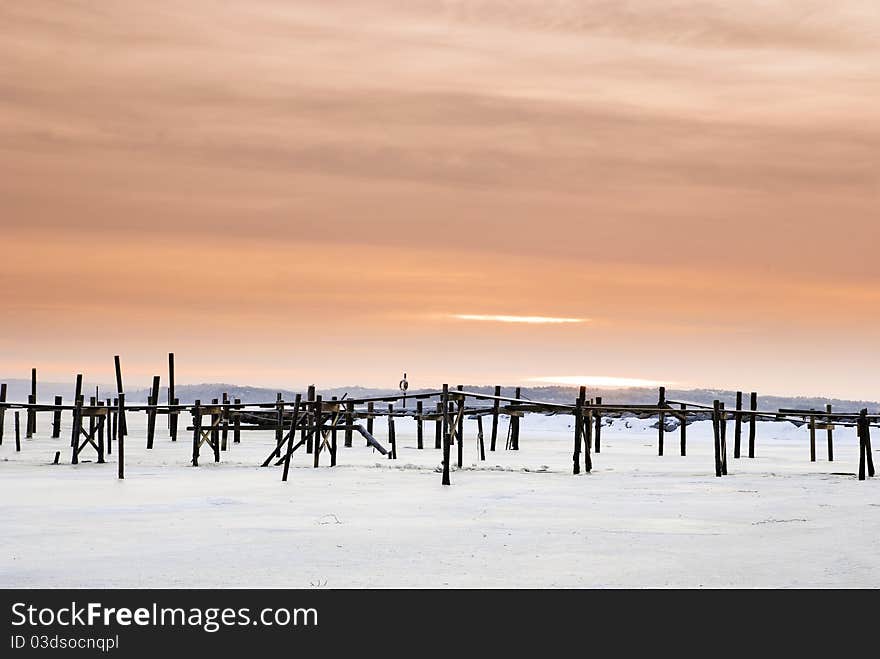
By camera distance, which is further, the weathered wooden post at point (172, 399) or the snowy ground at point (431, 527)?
the weathered wooden post at point (172, 399)

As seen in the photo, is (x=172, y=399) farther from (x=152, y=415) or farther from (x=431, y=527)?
(x=431, y=527)

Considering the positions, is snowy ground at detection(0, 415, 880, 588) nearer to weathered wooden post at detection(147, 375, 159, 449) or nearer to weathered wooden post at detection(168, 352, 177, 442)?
weathered wooden post at detection(147, 375, 159, 449)

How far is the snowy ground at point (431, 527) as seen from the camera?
1377 centimetres

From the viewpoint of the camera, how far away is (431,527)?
59.7 feet

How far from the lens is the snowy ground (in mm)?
13766

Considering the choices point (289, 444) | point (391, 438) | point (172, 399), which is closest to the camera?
point (289, 444)

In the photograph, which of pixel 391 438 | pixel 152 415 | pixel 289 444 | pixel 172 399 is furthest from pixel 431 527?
pixel 172 399

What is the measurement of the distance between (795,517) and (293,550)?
864 cm

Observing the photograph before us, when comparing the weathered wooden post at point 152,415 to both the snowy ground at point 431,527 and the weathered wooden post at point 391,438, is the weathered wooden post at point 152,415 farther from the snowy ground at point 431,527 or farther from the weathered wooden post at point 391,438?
the weathered wooden post at point 391,438

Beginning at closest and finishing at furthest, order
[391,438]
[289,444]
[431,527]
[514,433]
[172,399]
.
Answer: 1. [431,527]
2. [289,444]
3. [391,438]
4. [514,433]
5. [172,399]

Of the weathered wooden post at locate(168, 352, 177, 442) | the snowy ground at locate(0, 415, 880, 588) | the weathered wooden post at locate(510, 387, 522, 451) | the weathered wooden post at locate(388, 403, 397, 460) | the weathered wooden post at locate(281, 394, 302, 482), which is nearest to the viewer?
the snowy ground at locate(0, 415, 880, 588)

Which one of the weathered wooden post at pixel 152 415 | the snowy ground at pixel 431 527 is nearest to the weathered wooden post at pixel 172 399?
the weathered wooden post at pixel 152 415

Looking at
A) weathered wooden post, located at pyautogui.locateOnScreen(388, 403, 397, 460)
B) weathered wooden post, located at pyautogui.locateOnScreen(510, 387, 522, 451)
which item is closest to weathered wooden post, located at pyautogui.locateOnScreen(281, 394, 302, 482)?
weathered wooden post, located at pyautogui.locateOnScreen(388, 403, 397, 460)
